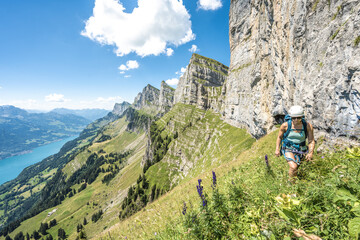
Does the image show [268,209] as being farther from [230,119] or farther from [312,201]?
[230,119]

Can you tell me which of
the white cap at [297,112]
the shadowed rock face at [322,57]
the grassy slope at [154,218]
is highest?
the shadowed rock face at [322,57]

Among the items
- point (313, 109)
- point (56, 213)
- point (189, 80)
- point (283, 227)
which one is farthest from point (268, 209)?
point (56, 213)

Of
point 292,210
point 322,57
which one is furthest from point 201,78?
point 292,210

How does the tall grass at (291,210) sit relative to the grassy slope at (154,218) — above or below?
above

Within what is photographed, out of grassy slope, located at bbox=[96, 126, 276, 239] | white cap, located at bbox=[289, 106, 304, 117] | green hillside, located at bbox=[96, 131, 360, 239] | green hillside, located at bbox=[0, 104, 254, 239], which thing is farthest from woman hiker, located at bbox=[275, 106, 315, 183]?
green hillside, located at bbox=[0, 104, 254, 239]

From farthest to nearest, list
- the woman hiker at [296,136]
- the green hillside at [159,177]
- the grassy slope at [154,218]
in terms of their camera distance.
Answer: the green hillside at [159,177] → the grassy slope at [154,218] → the woman hiker at [296,136]

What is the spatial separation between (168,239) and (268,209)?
3.20m

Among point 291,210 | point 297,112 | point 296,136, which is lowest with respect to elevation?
point 291,210

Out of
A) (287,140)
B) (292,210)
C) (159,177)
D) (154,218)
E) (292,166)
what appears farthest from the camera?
(159,177)

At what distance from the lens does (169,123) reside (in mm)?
187875

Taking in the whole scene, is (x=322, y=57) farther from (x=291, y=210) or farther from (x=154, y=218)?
(x=154, y=218)

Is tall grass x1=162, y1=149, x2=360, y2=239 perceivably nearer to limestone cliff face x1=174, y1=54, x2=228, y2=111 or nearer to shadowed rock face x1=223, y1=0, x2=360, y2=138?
shadowed rock face x1=223, y1=0, x2=360, y2=138

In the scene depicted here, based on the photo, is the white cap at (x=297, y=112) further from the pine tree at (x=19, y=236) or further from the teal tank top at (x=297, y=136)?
the pine tree at (x=19, y=236)

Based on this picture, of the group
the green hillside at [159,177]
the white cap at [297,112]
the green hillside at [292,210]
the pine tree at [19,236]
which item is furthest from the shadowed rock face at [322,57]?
the pine tree at [19,236]
